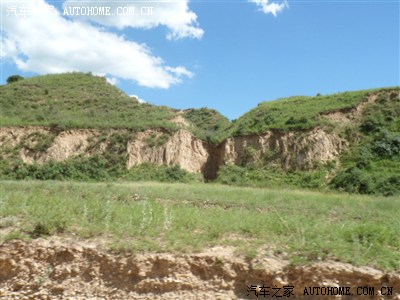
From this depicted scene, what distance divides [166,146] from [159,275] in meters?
28.3

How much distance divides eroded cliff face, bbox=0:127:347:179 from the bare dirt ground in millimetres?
25259

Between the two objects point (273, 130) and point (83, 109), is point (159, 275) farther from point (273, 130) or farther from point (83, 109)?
point (83, 109)

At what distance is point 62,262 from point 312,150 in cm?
2635

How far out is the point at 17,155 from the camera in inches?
1371

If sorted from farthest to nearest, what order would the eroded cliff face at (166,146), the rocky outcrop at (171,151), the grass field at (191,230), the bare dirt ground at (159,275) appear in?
1. the rocky outcrop at (171,151)
2. the eroded cliff face at (166,146)
3. the grass field at (191,230)
4. the bare dirt ground at (159,275)

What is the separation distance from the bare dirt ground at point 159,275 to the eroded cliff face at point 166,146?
25.3 metres

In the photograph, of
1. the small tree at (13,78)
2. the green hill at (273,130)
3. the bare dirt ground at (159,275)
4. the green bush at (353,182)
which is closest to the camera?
the bare dirt ground at (159,275)

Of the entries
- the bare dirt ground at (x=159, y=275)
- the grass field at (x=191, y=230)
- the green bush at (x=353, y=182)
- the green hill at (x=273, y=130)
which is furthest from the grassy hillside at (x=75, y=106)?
the bare dirt ground at (x=159, y=275)

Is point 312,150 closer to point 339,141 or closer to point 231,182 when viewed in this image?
point 339,141

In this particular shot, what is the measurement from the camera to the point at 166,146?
35500 mm

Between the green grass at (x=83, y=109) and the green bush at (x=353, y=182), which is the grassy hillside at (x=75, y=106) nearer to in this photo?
the green grass at (x=83, y=109)

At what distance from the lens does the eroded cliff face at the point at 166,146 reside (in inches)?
1303

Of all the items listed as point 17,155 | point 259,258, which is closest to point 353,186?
point 259,258

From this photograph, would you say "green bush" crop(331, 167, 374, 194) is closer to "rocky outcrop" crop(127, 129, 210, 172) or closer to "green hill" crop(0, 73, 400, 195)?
"green hill" crop(0, 73, 400, 195)
